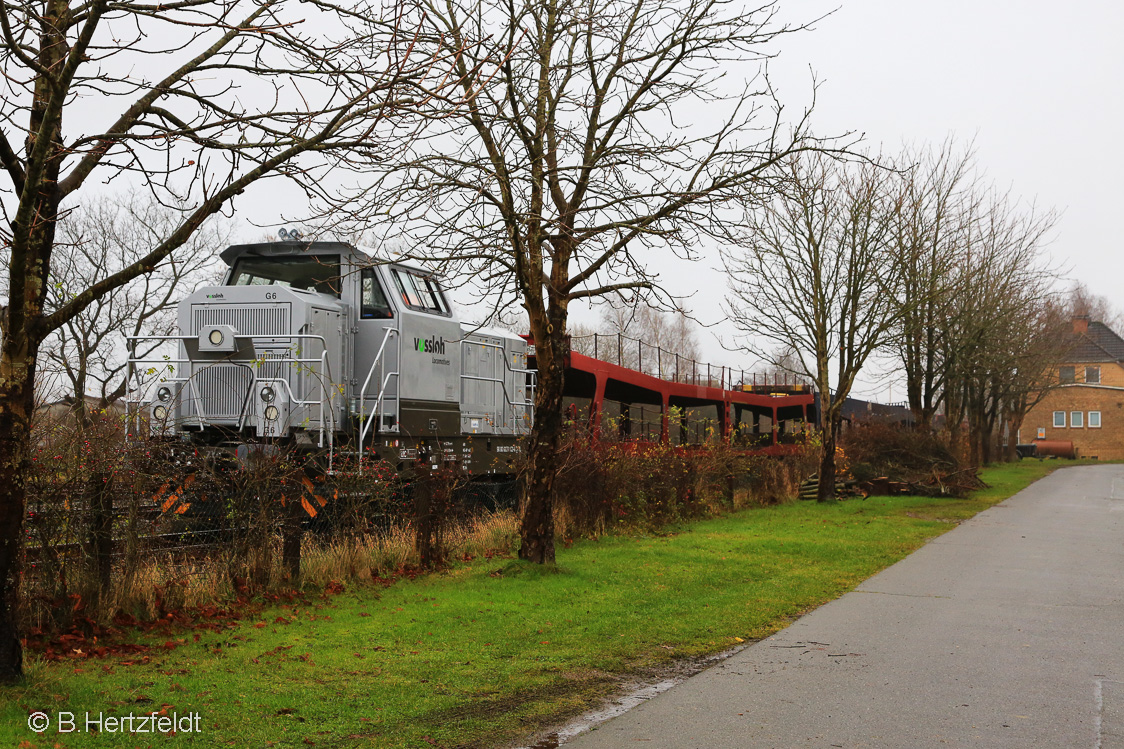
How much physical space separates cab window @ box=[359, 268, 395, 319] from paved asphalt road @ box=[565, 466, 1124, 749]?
7069 millimetres

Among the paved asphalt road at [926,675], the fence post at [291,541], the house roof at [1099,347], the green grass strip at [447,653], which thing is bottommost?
the paved asphalt road at [926,675]

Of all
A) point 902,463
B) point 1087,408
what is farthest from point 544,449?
point 1087,408

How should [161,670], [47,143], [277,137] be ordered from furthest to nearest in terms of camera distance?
1. [161,670]
2. [277,137]
3. [47,143]

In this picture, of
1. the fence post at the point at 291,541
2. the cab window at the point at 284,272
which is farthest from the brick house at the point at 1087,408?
the fence post at the point at 291,541

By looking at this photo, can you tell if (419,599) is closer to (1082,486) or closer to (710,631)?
(710,631)

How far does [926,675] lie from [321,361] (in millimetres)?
7722

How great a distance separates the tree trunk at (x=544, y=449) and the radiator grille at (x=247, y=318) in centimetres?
363

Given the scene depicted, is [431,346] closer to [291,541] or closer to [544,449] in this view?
[544,449]

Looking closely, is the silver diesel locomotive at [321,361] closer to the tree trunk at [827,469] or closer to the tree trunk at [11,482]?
the tree trunk at [11,482]

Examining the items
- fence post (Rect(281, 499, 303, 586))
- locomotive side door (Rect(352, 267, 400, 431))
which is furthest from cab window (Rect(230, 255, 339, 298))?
fence post (Rect(281, 499, 303, 586))

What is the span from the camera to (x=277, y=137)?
574 centimetres

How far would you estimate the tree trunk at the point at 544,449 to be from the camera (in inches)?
428

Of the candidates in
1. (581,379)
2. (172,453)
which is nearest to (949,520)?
(581,379)

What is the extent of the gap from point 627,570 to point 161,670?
6.05 m
